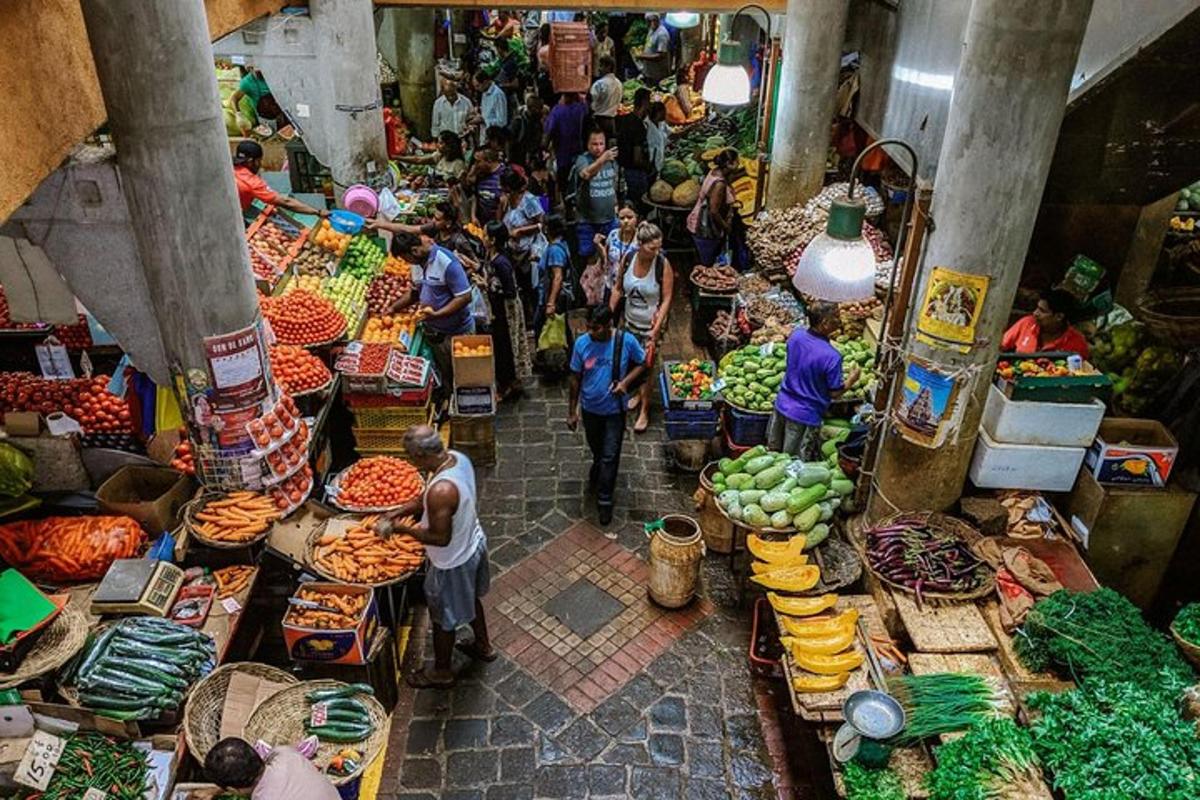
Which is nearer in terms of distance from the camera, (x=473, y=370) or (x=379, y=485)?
(x=379, y=485)

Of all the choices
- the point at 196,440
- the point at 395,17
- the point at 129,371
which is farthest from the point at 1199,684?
the point at 395,17

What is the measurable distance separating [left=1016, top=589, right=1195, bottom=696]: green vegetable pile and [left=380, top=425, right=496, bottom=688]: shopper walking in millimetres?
3662

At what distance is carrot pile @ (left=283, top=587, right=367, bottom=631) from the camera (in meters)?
5.82

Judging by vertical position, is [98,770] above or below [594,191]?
below

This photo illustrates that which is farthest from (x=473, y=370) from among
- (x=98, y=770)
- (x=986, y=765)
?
(x=986, y=765)

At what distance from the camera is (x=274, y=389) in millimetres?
6578

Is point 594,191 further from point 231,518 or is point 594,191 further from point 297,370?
point 231,518

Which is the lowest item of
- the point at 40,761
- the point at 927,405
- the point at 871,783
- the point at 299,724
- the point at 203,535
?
the point at 299,724

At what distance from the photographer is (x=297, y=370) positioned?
763 cm

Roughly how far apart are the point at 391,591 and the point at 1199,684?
5290mm

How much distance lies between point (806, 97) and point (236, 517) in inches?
336

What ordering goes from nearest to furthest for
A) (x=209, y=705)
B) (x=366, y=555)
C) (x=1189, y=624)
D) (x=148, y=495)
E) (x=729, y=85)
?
(x=209, y=705) → (x=1189, y=624) → (x=366, y=555) → (x=148, y=495) → (x=729, y=85)

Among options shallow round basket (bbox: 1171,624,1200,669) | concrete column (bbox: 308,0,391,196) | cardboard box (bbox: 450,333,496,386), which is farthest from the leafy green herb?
concrete column (bbox: 308,0,391,196)

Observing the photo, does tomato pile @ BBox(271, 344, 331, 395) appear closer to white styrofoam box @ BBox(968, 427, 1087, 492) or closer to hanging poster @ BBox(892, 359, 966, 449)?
hanging poster @ BBox(892, 359, 966, 449)
